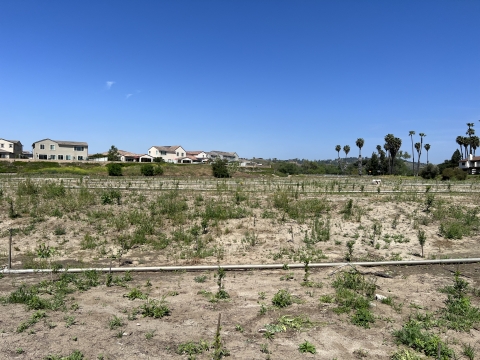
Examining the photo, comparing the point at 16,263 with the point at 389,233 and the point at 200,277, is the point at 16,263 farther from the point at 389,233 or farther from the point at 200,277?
the point at 389,233

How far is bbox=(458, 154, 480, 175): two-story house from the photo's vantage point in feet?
263

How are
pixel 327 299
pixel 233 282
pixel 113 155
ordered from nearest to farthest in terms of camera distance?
1. pixel 327 299
2. pixel 233 282
3. pixel 113 155

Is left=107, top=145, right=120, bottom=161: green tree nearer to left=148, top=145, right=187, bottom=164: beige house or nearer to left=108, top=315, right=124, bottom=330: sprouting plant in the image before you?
left=148, top=145, right=187, bottom=164: beige house

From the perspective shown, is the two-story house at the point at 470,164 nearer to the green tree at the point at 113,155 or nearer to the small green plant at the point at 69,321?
the green tree at the point at 113,155

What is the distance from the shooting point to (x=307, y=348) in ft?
15.1

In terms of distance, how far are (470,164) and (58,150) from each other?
3886 inches

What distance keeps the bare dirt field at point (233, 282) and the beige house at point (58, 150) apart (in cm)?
7087

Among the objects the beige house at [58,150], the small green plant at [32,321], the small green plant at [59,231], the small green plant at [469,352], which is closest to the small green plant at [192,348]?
the small green plant at [32,321]

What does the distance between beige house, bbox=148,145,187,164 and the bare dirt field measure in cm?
8574

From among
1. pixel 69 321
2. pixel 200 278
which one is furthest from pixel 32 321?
pixel 200 278

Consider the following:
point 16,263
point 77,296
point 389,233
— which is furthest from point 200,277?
point 389,233

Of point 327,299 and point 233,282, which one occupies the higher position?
point 327,299

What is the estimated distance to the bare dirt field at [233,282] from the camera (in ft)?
15.6

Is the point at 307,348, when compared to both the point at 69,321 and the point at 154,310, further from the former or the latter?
the point at 69,321
